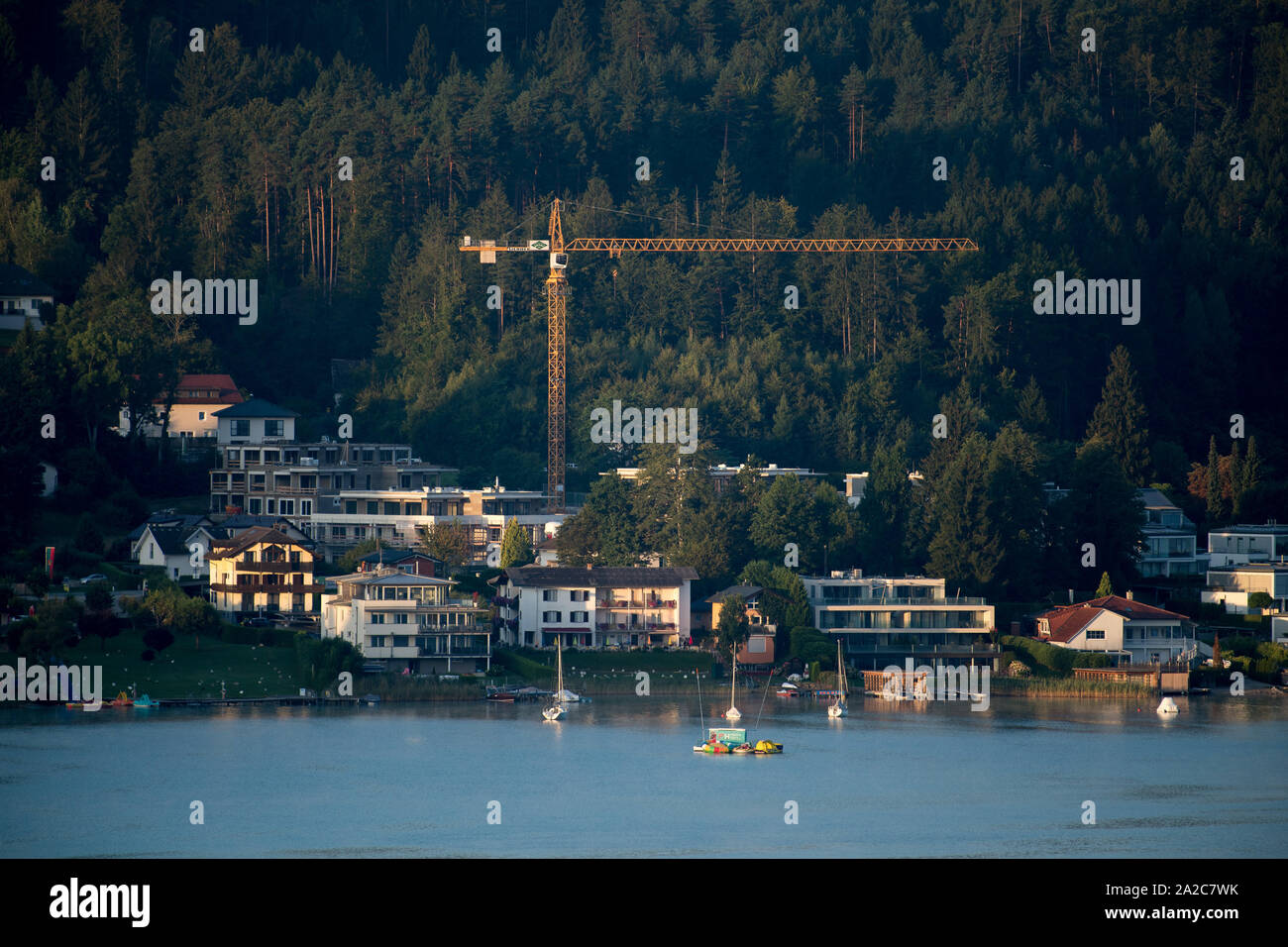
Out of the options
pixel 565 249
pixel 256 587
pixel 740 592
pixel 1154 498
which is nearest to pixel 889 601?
pixel 740 592

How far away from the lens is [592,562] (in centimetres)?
7762

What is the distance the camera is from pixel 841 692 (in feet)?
226

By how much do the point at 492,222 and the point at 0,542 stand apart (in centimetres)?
4217

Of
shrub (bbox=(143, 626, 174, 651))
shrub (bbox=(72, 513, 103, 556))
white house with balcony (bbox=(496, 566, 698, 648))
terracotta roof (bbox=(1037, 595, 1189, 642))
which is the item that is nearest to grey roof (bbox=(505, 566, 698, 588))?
white house with balcony (bbox=(496, 566, 698, 648))

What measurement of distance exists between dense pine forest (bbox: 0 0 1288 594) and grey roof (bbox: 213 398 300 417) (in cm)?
292

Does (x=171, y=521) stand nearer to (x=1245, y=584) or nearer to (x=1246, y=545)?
(x=1245, y=584)

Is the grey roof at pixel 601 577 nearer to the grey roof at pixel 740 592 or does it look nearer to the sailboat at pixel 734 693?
the grey roof at pixel 740 592

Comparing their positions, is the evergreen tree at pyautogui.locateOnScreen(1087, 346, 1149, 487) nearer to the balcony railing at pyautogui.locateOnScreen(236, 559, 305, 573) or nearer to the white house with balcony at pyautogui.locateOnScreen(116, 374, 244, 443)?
the white house with balcony at pyautogui.locateOnScreen(116, 374, 244, 443)

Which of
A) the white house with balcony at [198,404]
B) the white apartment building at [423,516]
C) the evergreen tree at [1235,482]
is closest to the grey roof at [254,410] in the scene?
the white house with balcony at [198,404]

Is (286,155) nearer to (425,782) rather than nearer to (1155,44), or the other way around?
(1155,44)

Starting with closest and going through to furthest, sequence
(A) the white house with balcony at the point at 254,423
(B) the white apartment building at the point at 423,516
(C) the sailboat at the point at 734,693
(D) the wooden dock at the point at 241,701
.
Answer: (D) the wooden dock at the point at 241,701, (C) the sailboat at the point at 734,693, (B) the white apartment building at the point at 423,516, (A) the white house with balcony at the point at 254,423

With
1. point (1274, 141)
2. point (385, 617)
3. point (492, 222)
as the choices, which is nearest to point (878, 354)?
point (492, 222)

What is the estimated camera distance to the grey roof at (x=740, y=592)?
237 feet

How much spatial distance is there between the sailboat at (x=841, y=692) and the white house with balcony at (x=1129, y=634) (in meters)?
7.40
